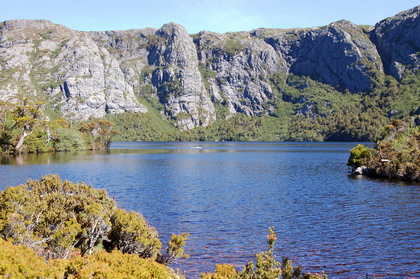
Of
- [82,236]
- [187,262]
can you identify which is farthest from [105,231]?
[187,262]

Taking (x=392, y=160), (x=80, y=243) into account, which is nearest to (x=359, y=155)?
(x=392, y=160)

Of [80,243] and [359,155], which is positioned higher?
[359,155]

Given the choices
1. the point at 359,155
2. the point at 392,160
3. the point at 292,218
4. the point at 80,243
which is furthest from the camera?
the point at 359,155

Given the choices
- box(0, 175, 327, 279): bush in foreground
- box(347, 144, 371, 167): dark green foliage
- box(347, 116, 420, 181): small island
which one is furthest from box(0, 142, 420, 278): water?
box(347, 144, 371, 167): dark green foliage

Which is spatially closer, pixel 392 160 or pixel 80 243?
pixel 80 243

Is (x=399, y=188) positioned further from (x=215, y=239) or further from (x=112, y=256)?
(x=112, y=256)

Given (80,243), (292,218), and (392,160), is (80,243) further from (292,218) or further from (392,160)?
(392,160)

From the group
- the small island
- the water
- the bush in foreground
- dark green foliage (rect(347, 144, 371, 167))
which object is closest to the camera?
the bush in foreground

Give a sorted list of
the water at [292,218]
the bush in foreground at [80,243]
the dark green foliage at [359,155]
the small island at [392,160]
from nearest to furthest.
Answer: the bush in foreground at [80,243] → the water at [292,218] → the small island at [392,160] → the dark green foliage at [359,155]

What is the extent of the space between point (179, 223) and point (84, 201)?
13123 mm

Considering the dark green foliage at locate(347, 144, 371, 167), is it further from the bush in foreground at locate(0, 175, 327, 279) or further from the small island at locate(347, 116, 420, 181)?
the bush in foreground at locate(0, 175, 327, 279)

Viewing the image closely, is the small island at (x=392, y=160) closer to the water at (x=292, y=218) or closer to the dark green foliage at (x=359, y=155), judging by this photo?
the dark green foliage at (x=359, y=155)

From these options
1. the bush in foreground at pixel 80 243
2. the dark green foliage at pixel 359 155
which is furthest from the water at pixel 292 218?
the dark green foliage at pixel 359 155

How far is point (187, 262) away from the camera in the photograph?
23.1 metres
